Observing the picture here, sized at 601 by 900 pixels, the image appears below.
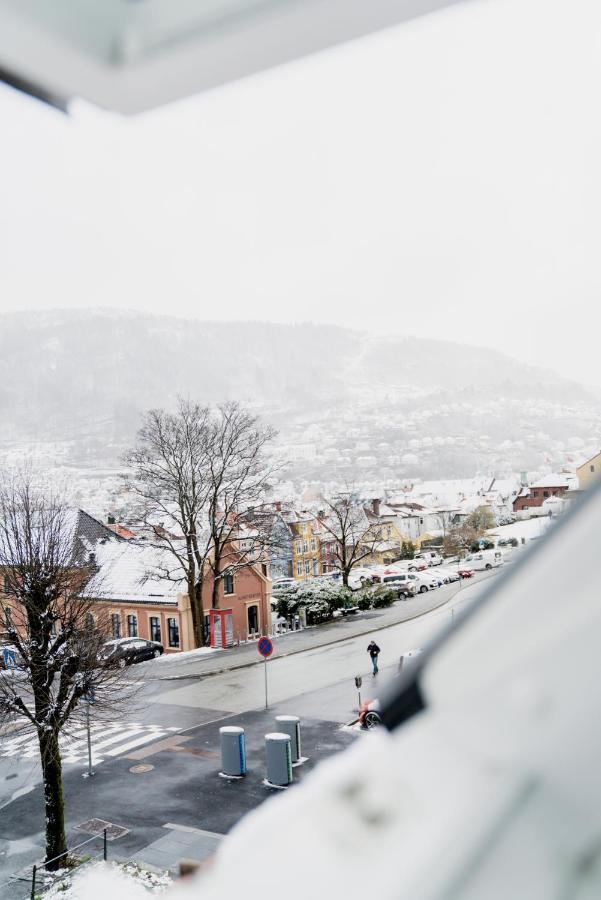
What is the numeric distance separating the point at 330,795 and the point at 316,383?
33.3 m

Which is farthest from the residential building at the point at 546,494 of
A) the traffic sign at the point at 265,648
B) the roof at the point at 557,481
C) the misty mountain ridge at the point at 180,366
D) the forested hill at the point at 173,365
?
the forested hill at the point at 173,365

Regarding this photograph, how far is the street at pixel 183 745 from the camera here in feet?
11.3

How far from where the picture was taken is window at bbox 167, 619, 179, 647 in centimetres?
795

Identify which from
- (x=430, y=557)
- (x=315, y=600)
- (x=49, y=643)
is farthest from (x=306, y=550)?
(x=49, y=643)

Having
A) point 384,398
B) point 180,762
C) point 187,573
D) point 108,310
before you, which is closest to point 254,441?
point 187,573

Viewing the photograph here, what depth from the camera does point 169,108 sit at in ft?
2.07

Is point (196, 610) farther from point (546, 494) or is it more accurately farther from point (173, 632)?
point (546, 494)

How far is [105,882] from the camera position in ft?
8.64

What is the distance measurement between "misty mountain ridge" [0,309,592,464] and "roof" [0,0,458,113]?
60.5 ft

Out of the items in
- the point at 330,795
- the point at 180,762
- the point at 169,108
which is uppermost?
the point at 169,108

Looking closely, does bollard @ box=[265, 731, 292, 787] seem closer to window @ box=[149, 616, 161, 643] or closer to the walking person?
the walking person

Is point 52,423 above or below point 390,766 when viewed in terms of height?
above

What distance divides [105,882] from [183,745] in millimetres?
2046

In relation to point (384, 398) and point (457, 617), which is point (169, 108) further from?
point (384, 398)
